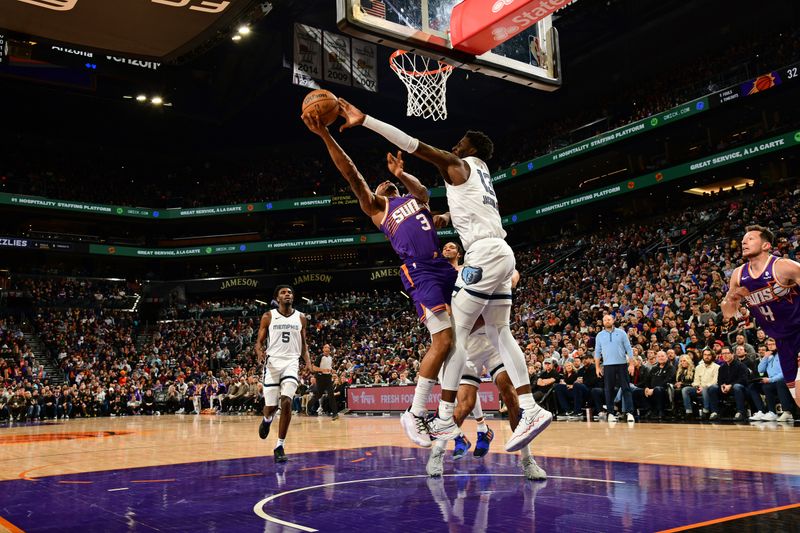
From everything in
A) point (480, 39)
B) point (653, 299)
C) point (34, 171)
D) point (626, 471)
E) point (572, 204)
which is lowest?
point (626, 471)

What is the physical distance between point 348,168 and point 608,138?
990 inches

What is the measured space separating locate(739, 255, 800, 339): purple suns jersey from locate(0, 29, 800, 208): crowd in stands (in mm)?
23050

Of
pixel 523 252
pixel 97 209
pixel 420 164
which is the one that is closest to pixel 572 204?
pixel 523 252

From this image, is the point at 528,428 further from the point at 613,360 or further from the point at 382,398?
the point at 382,398

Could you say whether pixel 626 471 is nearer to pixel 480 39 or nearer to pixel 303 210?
pixel 480 39

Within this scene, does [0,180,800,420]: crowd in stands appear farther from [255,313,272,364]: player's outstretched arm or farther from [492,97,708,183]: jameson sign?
[255,313,272,364]: player's outstretched arm

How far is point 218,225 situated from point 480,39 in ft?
116

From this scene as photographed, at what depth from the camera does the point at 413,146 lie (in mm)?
4699

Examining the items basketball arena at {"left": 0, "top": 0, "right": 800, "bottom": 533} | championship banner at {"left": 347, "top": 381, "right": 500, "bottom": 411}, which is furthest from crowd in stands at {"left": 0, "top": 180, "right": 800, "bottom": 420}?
championship banner at {"left": 347, "top": 381, "right": 500, "bottom": 411}

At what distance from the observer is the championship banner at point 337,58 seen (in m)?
26.5

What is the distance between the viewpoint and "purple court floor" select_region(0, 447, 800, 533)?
3.43 metres

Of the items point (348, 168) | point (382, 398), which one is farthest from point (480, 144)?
point (382, 398)

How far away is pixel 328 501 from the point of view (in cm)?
424

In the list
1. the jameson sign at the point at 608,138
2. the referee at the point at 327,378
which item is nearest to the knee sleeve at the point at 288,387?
the referee at the point at 327,378
